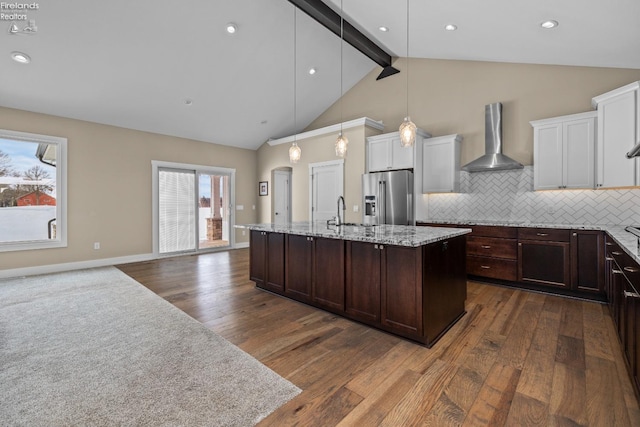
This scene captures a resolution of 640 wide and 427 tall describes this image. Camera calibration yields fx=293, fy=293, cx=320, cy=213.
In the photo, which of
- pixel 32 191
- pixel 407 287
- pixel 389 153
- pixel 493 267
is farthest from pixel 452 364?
pixel 32 191

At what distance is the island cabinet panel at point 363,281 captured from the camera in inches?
104

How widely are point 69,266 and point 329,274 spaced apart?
5072mm

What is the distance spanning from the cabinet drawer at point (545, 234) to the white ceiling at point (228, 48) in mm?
2180

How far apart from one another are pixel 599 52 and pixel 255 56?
4828 millimetres

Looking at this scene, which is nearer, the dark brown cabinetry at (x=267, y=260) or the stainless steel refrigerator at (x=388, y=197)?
the dark brown cabinetry at (x=267, y=260)

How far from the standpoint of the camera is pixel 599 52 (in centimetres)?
355

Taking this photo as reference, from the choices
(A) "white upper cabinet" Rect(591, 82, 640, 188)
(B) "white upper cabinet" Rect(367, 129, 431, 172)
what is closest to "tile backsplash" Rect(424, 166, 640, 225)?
(A) "white upper cabinet" Rect(591, 82, 640, 188)

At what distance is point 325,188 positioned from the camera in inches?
254

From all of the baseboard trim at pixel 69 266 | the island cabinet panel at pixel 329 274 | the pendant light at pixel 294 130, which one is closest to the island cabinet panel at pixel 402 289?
the island cabinet panel at pixel 329 274

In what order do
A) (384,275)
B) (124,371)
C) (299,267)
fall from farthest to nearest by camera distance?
(299,267) → (384,275) → (124,371)

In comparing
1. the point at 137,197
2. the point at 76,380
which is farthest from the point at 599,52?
the point at 137,197

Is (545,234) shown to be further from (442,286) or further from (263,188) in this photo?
(263,188)

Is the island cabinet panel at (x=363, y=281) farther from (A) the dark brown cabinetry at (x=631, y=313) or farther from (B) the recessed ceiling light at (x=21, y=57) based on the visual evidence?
(B) the recessed ceiling light at (x=21, y=57)

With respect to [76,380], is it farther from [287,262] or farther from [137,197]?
[137,197]
